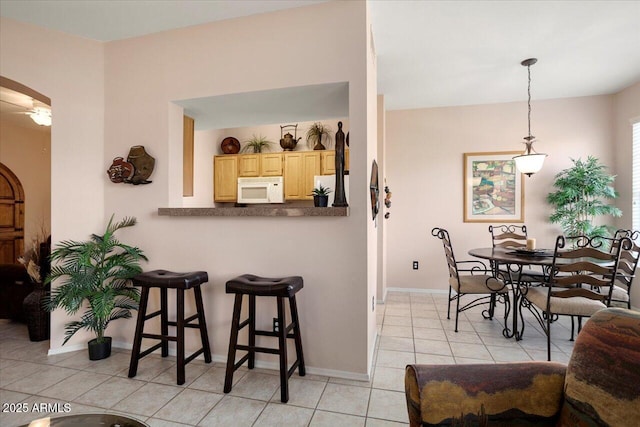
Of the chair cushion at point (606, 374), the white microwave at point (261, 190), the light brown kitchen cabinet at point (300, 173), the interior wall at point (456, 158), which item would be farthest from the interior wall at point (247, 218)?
the interior wall at point (456, 158)

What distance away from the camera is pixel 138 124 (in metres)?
2.68

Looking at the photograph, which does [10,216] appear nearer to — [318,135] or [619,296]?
[318,135]

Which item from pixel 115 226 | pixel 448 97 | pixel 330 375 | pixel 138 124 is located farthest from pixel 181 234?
pixel 448 97

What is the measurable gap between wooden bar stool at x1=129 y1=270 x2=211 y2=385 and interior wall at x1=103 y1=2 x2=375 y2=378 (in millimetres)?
128

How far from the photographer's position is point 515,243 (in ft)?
12.1

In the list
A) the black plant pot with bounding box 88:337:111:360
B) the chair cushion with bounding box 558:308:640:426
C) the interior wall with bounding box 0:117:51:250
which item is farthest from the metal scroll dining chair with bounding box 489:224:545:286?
the interior wall with bounding box 0:117:51:250

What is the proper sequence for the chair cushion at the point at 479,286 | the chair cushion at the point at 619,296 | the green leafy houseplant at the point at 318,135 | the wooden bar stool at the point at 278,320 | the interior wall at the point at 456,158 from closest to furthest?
the wooden bar stool at the point at 278,320
the chair cushion at the point at 619,296
the chair cushion at the point at 479,286
the interior wall at the point at 456,158
the green leafy houseplant at the point at 318,135

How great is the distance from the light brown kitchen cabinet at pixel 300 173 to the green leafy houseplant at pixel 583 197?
3.22 m

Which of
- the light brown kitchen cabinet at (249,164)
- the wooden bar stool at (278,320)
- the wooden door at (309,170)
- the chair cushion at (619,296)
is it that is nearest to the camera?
the wooden bar stool at (278,320)

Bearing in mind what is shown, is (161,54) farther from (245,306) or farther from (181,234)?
(245,306)

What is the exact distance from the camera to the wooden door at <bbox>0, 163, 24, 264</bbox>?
4727mm

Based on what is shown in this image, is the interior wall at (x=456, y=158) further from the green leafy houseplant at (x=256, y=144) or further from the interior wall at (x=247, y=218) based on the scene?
the interior wall at (x=247, y=218)

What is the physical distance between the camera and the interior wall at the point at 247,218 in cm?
221

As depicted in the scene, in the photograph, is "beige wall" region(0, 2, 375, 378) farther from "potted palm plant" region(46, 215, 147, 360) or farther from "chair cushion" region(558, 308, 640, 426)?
"chair cushion" region(558, 308, 640, 426)
